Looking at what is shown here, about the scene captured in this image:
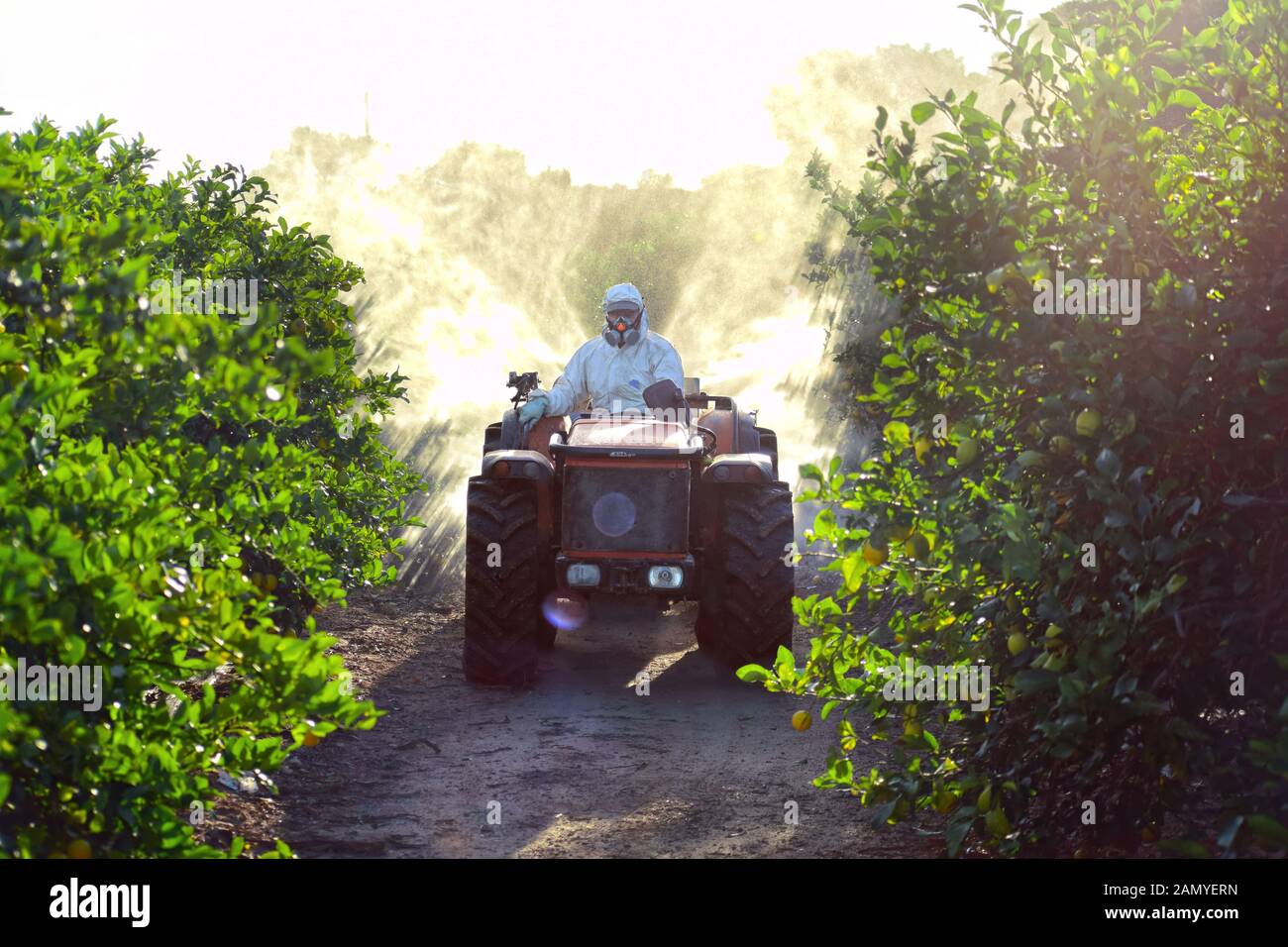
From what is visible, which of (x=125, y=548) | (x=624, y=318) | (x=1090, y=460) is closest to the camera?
(x=125, y=548)

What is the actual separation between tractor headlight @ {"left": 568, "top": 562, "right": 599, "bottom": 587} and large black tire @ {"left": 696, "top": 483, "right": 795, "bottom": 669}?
2.37 ft

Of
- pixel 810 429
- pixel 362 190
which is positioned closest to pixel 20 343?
pixel 810 429

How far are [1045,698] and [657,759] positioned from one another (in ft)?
9.23

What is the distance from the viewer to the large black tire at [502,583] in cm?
808

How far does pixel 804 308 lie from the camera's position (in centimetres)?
2867

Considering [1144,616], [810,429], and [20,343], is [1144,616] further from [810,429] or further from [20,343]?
→ [810,429]

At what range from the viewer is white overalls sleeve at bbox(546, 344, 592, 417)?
952 cm

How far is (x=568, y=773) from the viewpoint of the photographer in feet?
21.4

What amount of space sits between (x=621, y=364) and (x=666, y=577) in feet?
7.21

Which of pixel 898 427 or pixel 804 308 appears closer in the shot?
pixel 898 427

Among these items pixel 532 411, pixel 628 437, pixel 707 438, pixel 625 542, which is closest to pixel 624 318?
pixel 532 411

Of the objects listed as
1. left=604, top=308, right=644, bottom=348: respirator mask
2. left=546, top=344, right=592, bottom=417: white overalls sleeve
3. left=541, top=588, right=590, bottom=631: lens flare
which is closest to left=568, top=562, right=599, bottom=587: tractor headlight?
left=541, top=588, right=590, bottom=631: lens flare
